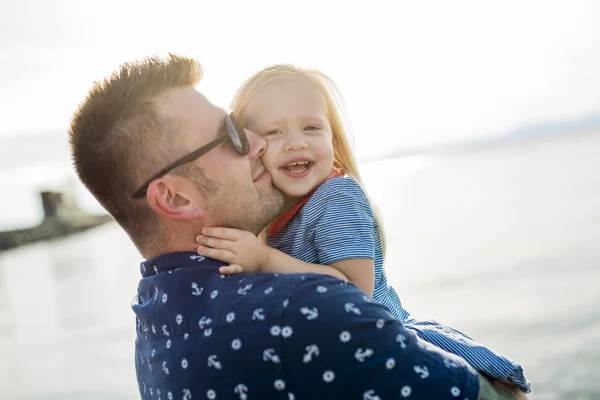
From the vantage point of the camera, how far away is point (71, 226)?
101ft

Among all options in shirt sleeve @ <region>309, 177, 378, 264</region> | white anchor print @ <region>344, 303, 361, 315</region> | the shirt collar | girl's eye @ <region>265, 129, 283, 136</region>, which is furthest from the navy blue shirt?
girl's eye @ <region>265, 129, 283, 136</region>

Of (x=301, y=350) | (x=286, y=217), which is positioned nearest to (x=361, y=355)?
(x=301, y=350)

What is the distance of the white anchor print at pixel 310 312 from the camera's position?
1.61 m

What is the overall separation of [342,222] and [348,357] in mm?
904

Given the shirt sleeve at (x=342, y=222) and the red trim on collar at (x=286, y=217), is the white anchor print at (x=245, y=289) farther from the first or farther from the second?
the red trim on collar at (x=286, y=217)

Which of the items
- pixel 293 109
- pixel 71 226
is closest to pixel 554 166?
pixel 293 109

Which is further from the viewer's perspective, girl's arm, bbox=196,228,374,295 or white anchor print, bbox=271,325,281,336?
girl's arm, bbox=196,228,374,295

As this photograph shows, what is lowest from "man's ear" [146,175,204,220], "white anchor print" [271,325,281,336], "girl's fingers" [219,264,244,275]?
"white anchor print" [271,325,281,336]

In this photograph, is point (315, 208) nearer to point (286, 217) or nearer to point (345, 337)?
point (286, 217)

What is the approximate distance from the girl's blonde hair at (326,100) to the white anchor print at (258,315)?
119 cm

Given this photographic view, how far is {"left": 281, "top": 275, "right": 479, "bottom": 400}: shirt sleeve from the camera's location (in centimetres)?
161

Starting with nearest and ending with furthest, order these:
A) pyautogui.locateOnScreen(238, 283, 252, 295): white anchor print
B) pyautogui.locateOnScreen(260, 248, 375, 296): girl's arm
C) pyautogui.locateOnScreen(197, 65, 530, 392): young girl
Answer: pyautogui.locateOnScreen(238, 283, 252, 295): white anchor print, pyautogui.locateOnScreen(197, 65, 530, 392): young girl, pyautogui.locateOnScreen(260, 248, 375, 296): girl's arm

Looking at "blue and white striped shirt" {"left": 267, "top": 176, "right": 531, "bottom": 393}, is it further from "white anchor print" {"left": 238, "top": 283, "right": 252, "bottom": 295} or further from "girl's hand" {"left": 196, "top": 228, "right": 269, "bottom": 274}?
"white anchor print" {"left": 238, "top": 283, "right": 252, "bottom": 295}

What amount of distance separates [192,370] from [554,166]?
698 inches
